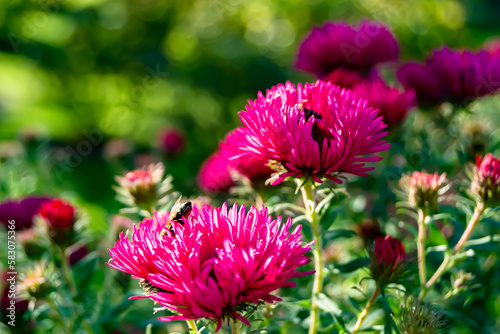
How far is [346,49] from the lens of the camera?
958mm

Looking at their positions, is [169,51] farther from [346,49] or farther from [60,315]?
[60,315]

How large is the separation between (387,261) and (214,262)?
0.81 feet

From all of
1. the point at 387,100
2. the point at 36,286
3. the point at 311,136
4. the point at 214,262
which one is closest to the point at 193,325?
the point at 214,262

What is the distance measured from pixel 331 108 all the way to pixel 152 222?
0.22m

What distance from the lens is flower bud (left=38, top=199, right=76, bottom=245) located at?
2.52 feet

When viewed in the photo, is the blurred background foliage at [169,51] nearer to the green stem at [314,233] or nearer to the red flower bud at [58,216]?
the red flower bud at [58,216]

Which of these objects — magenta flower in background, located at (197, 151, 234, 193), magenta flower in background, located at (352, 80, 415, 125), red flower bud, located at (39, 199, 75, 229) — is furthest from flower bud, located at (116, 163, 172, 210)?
magenta flower in background, located at (352, 80, 415, 125)

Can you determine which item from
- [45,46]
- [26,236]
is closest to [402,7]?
[45,46]

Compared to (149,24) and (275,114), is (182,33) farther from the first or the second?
(275,114)

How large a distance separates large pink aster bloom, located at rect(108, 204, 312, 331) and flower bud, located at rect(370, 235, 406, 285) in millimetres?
172

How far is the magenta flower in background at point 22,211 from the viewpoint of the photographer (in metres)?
0.90

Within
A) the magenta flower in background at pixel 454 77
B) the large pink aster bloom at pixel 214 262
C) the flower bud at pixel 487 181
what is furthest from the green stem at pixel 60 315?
the magenta flower in background at pixel 454 77

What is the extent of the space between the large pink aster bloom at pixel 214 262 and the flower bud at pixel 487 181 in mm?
304

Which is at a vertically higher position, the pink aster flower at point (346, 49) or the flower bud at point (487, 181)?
the pink aster flower at point (346, 49)
